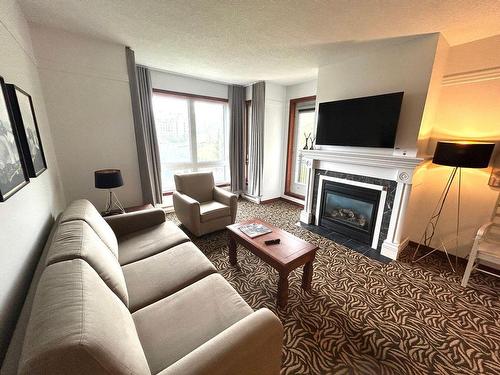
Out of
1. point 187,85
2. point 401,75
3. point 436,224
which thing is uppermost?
point 187,85

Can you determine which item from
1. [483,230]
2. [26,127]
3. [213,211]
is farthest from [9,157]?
[483,230]

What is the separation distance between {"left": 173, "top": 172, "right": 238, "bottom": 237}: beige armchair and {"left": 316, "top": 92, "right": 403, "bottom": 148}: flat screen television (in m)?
1.72

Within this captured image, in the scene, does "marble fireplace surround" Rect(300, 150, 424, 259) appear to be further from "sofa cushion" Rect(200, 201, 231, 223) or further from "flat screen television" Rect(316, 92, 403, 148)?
"sofa cushion" Rect(200, 201, 231, 223)

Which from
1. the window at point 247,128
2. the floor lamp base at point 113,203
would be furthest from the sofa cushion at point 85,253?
the window at point 247,128

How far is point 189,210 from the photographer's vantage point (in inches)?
108

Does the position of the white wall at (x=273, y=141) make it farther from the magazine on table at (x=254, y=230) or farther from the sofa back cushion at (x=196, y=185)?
the magazine on table at (x=254, y=230)

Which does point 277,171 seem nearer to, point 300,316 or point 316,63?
point 316,63

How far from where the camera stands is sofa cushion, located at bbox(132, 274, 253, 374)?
99cm

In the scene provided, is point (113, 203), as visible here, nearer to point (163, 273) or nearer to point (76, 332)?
point (163, 273)

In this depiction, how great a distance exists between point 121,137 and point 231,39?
6.14 ft

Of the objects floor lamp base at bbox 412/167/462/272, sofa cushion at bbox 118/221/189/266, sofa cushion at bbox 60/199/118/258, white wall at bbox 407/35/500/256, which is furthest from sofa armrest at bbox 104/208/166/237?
floor lamp base at bbox 412/167/462/272

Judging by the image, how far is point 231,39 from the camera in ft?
7.43

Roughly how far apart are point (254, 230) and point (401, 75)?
236cm

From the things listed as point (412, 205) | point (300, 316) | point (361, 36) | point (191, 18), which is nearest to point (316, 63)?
point (361, 36)
